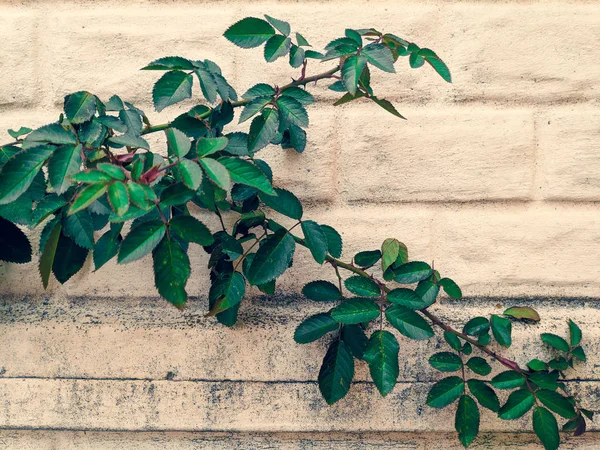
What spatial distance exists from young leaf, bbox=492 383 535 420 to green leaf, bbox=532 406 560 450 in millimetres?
20

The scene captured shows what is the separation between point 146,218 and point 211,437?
1.69ft

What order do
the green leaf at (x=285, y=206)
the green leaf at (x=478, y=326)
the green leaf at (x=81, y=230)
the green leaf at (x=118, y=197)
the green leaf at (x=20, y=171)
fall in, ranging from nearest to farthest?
the green leaf at (x=118, y=197), the green leaf at (x=20, y=171), the green leaf at (x=81, y=230), the green leaf at (x=285, y=206), the green leaf at (x=478, y=326)

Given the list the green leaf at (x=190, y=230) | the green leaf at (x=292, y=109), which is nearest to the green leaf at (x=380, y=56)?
the green leaf at (x=292, y=109)

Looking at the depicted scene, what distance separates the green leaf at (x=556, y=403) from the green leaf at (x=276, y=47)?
735 mm

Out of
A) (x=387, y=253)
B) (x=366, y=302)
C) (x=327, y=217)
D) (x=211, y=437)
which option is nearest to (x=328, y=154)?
(x=327, y=217)

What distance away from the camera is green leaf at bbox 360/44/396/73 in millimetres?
851

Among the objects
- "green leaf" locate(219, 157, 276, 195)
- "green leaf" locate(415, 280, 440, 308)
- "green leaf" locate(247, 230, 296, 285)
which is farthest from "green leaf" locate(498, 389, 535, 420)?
"green leaf" locate(219, 157, 276, 195)

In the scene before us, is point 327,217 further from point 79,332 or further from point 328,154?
point 79,332

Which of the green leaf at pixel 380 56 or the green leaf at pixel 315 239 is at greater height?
the green leaf at pixel 380 56

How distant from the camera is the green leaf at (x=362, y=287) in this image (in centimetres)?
99

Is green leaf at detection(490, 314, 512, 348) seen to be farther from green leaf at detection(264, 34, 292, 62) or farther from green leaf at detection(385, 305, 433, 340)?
green leaf at detection(264, 34, 292, 62)

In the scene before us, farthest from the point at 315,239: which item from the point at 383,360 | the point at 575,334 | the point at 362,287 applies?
the point at 575,334

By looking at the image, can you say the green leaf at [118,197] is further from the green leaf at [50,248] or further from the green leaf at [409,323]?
the green leaf at [409,323]

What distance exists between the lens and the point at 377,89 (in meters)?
1.18
